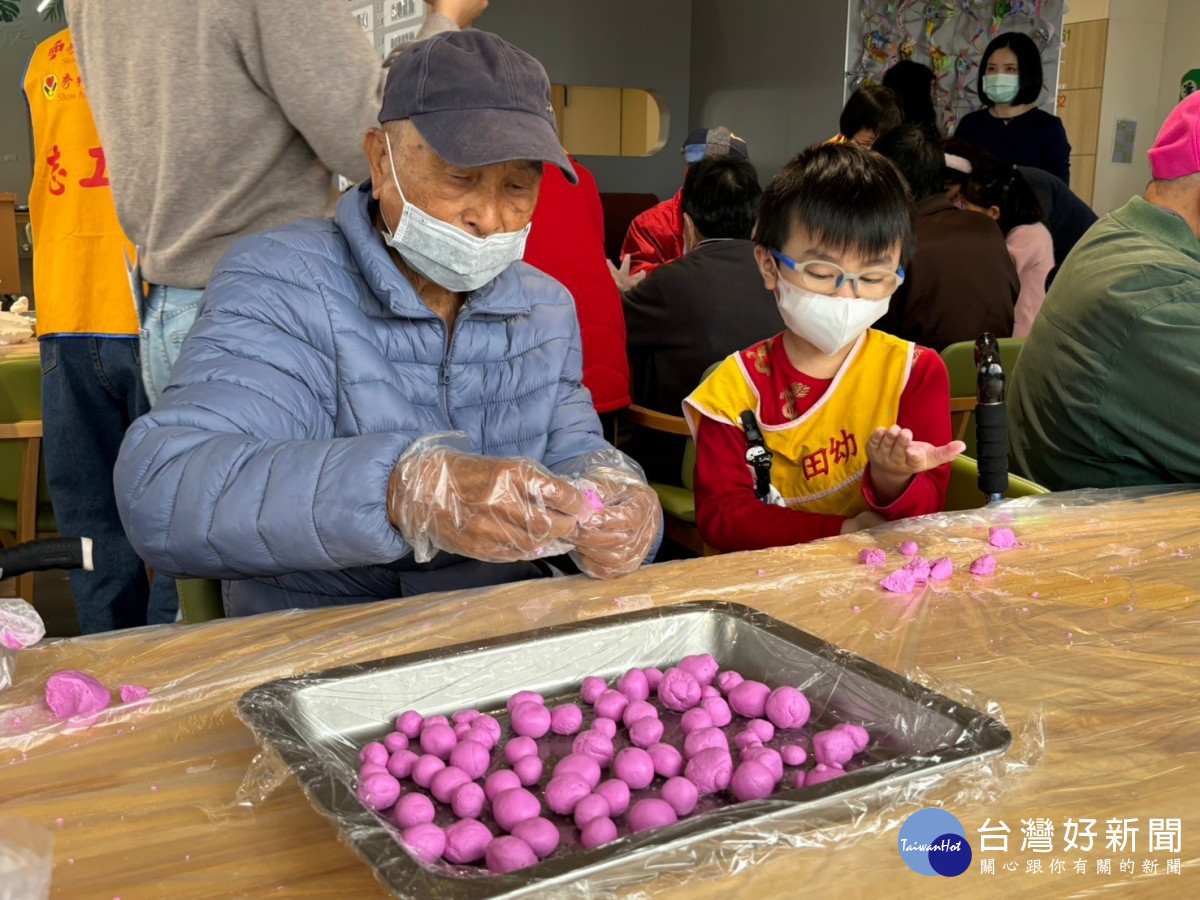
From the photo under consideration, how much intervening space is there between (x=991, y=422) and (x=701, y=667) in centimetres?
72

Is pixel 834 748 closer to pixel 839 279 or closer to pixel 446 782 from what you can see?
pixel 446 782

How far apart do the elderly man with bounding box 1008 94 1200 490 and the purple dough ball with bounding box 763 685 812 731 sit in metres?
1.20

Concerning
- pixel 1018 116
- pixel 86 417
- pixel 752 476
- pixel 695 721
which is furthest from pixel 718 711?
pixel 1018 116

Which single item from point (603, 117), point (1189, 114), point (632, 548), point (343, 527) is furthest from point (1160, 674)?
point (603, 117)

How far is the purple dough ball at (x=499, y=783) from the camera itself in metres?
0.78

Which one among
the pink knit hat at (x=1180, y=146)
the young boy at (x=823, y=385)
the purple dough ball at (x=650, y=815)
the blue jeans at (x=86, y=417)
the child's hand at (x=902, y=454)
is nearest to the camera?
the purple dough ball at (x=650, y=815)

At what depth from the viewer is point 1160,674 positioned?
100 cm

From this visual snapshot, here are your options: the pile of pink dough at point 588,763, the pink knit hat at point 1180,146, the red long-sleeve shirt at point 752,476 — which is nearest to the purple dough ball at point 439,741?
the pile of pink dough at point 588,763

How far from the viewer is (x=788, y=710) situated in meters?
0.89

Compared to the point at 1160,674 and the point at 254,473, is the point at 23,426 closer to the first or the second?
the point at 254,473

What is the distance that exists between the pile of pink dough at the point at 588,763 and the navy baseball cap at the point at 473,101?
63cm

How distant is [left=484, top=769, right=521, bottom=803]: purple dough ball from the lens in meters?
0.78

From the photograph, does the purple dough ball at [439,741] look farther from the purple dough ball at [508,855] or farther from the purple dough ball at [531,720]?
the purple dough ball at [508,855]

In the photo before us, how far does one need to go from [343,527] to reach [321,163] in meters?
1.03
